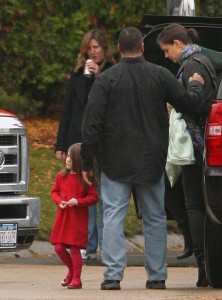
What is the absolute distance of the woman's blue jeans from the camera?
32.3 feet

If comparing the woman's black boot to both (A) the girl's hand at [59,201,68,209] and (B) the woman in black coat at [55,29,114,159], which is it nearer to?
(A) the girl's hand at [59,201,68,209]

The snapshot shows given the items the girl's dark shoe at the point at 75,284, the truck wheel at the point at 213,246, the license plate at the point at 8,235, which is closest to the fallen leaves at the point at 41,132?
the license plate at the point at 8,235

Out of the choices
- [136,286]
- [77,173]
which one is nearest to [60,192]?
[77,173]

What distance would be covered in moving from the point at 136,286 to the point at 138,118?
52.5 inches

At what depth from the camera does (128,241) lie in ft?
45.1

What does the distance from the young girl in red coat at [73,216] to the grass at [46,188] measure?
300 centimetres

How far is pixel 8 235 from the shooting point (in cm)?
1068

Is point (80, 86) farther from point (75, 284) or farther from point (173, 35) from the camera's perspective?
point (75, 284)

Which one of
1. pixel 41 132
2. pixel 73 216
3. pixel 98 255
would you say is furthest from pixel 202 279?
pixel 41 132

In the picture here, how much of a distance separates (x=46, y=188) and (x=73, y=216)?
4916 millimetres

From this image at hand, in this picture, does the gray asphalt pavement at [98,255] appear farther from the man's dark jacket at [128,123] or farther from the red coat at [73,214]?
the man's dark jacket at [128,123]

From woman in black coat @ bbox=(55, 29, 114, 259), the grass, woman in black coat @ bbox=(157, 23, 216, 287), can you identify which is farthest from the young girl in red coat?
the grass

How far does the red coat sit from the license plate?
49 centimetres

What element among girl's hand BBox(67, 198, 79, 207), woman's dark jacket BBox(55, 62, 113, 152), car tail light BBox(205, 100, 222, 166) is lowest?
girl's hand BBox(67, 198, 79, 207)
